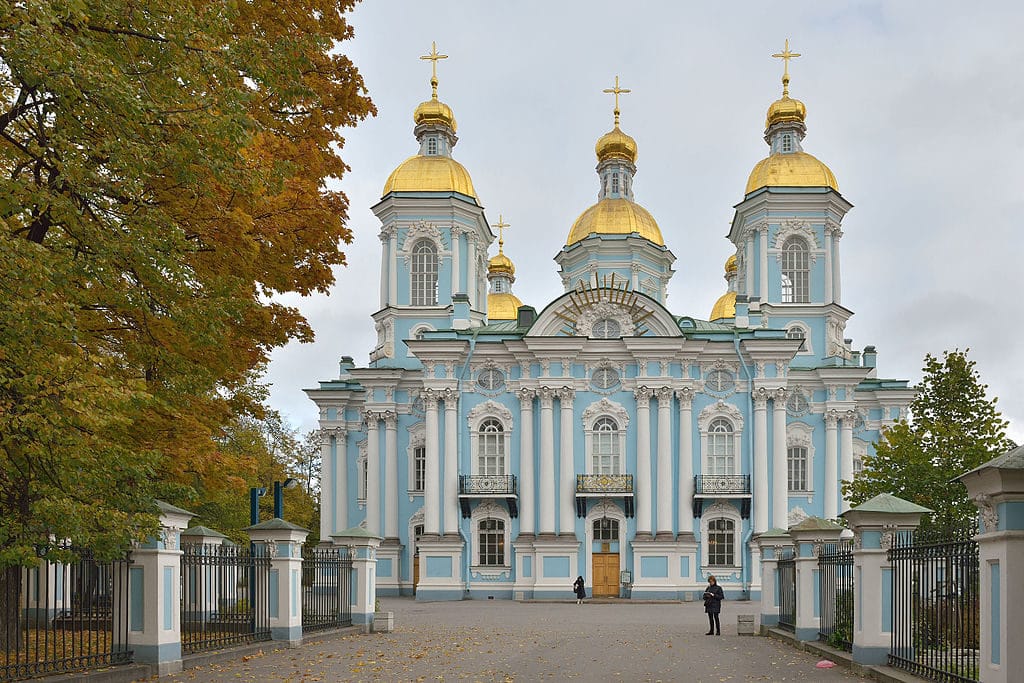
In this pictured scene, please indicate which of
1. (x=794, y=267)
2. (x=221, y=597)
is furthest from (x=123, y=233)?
(x=794, y=267)

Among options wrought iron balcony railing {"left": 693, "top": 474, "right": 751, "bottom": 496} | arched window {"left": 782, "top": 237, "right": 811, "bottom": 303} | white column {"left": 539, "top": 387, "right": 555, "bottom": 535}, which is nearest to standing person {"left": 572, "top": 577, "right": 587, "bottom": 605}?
white column {"left": 539, "top": 387, "right": 555, "bottom": 535}

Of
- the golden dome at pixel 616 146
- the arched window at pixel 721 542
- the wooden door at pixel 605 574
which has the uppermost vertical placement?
the golden dome at pixel 616 146

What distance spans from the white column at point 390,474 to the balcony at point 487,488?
3229 mm

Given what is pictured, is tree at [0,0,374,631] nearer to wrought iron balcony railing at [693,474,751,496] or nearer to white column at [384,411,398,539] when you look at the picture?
wrought iron balcony railing at [693,474,751,496]

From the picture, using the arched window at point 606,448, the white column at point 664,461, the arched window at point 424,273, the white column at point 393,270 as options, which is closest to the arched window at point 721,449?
the white column at point 664,461

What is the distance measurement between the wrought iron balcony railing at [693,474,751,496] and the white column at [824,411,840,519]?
134 inches

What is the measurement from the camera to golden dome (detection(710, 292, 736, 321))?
2205 inches

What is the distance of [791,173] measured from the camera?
147 ft

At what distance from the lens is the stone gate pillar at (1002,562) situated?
28.1ft

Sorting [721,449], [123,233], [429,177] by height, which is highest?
[429,177]

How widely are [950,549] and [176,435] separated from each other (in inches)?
352

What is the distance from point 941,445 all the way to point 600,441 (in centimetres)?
1738

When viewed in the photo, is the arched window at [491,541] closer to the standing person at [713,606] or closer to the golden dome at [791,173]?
the golden dome at [791,173]

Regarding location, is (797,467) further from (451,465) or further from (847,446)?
(451,465)
